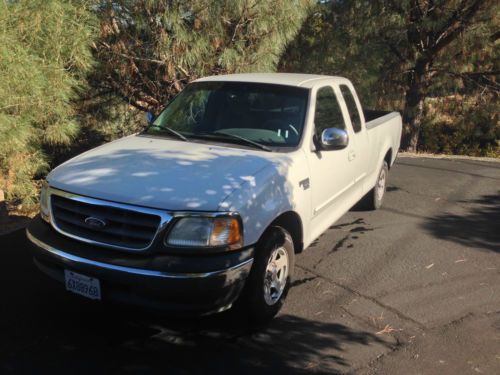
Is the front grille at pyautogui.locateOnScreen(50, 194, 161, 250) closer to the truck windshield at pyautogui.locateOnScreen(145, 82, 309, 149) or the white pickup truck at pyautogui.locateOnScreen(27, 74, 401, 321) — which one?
the white pickup truck at pyautogui.locateOnScreen(27, 74, 401, 321)

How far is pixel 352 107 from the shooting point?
570 cm

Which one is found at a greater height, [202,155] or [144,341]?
[202,155]

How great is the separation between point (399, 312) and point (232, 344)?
56.1 inches

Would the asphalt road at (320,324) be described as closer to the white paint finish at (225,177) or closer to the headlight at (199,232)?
the white paint finish at (225,177)

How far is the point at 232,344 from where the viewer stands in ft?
11.8

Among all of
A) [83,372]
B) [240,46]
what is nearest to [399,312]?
[83,372]

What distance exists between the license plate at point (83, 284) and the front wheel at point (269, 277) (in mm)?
995

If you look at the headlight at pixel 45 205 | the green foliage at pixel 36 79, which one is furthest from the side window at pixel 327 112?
the green foliage at pixel 36 79

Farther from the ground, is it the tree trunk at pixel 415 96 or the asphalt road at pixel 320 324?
the tree trunk at pixel 415 96

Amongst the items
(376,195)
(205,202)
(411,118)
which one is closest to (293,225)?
(205,202)

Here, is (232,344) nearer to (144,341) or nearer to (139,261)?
(144,341)

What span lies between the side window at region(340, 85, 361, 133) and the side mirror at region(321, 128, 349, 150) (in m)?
1.17

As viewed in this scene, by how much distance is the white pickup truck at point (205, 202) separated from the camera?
3240mm

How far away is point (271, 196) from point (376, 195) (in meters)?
3.47
